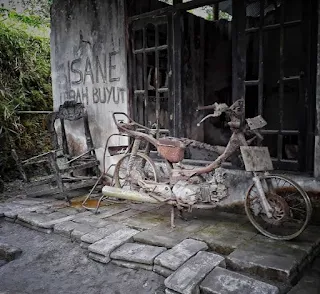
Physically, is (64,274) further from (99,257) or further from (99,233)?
(99,233)

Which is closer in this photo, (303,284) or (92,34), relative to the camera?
(303,284)

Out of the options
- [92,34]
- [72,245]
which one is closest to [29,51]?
[92,34]

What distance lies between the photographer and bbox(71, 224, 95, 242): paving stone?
4.08 metres

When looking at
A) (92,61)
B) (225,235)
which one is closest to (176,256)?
(225,235)

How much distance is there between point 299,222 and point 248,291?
5.27ft

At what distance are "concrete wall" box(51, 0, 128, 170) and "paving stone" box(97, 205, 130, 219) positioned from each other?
149cm

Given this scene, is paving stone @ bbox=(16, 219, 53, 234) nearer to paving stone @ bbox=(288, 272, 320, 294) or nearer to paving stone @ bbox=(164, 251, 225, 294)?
paving stone @ bbox=(164, 251, 225, 294)

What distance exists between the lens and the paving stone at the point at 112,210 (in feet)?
15.9

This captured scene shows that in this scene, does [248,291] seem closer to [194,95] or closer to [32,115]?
[194,95]

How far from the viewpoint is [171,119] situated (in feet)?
17.7

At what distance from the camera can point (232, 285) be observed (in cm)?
269

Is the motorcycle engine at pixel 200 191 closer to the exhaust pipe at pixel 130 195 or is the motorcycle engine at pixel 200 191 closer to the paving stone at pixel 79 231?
the exhaust pipe at pixel 130 195

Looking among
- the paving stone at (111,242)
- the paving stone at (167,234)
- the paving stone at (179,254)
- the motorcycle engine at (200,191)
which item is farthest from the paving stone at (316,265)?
the paving stone at (111,242)

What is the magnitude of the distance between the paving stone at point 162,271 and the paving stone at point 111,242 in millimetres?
587
